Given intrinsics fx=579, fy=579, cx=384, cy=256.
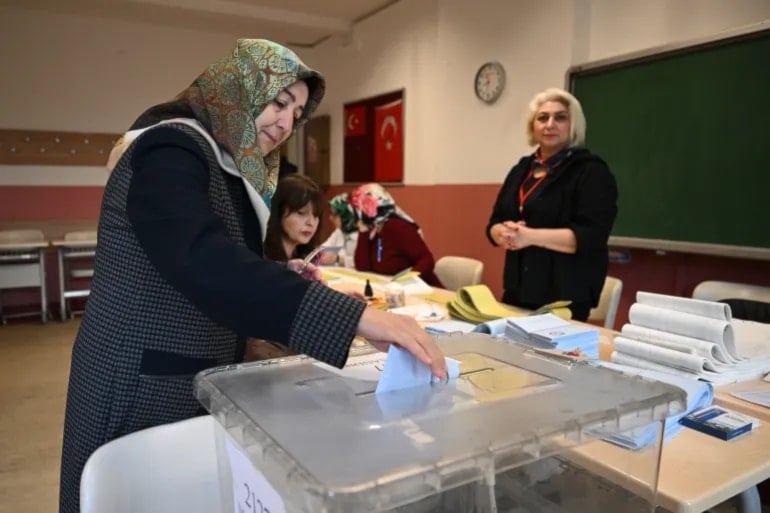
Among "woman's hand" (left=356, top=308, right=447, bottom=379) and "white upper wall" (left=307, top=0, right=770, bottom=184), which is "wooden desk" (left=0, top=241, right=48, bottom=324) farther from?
"woman's hand" (left=356, top=308, right=447, bottom=379)

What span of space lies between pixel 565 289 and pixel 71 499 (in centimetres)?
165

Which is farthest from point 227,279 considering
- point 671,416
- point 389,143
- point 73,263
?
point 73,263

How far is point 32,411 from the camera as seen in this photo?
3.22m

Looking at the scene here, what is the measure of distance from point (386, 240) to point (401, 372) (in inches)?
107

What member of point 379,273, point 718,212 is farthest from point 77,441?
point 718,212

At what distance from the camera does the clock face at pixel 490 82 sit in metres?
3.96

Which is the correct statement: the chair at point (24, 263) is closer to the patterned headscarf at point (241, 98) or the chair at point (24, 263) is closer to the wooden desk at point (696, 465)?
the patterned headscarf at point (241, 98)

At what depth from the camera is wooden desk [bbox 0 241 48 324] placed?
4926 mm

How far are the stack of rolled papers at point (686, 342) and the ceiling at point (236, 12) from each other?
439 cm

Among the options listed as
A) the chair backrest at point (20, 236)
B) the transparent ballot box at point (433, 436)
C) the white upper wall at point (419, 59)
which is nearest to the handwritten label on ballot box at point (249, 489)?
the transparent ballot box at point (433, 436)

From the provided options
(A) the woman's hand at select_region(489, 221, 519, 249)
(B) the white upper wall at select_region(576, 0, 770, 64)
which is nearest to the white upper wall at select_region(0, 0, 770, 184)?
(B) the white upper wall at select_region(576, 0, 770, 64)

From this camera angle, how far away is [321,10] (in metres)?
5.30

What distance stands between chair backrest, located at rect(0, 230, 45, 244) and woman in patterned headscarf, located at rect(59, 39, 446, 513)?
471 centimetres

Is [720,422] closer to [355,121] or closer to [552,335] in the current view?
[552,335]
